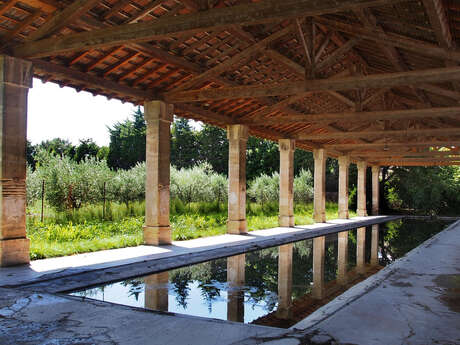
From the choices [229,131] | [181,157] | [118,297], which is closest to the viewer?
[118,297]

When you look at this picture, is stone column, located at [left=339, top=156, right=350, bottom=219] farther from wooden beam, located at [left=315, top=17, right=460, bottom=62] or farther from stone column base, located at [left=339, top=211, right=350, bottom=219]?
wooden beam, located at [left=315, top=17, right=460, bottom=62]

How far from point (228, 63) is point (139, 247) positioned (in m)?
4.99

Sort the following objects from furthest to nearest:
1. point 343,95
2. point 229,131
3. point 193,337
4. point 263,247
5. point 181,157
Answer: point 181,157 → point 229,131 → point 343,95 → point 263,247 → point 193,337

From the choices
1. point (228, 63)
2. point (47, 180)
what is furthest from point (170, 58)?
point (47, 180)

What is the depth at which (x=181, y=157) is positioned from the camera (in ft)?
160

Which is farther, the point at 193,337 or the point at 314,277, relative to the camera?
the point at 314,277

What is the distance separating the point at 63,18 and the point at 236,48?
15.2 ft

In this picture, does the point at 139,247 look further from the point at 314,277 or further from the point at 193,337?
the point at 193,337

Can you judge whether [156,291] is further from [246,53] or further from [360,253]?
[360,253]

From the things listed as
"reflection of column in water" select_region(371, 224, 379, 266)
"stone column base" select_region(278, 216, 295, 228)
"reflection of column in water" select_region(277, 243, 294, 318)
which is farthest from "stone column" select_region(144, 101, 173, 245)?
"stone column base" select_region(278, 216, 295, 228)

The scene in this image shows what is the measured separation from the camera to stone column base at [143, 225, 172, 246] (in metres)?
11.1

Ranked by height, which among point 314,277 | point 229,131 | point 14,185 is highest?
point 229,131

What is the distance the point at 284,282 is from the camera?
7.63m

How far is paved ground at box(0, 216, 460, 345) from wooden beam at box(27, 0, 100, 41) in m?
4.47
